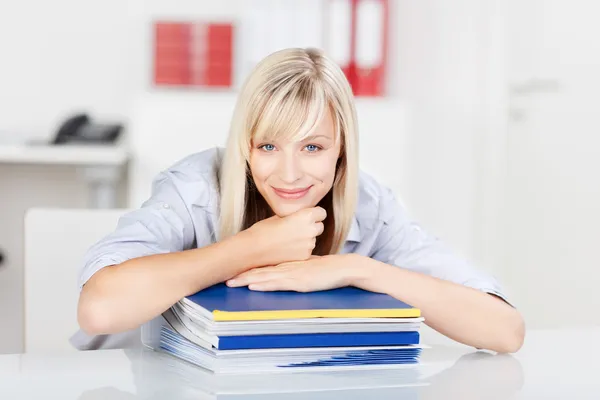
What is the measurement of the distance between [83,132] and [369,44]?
3.26 ft

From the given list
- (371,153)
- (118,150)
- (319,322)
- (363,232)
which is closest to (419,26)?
(371,153)

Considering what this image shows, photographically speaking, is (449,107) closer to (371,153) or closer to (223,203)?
(371,153)

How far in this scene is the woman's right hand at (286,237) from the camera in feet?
3.77

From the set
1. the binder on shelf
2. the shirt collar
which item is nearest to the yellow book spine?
the shirt collar

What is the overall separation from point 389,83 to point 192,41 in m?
0.87

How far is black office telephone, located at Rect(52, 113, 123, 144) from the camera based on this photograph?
2938mm

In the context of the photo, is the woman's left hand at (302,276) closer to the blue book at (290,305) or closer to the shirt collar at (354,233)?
the blue book at (290,305)

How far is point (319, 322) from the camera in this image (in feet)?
2.99

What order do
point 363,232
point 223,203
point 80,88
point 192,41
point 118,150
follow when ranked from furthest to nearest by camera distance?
1. point 80,88
2. point 192,41
3. point 118,150
4. point 363,232
5. point 223,203

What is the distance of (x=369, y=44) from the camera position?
2947mm

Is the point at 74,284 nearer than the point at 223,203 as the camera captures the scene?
No

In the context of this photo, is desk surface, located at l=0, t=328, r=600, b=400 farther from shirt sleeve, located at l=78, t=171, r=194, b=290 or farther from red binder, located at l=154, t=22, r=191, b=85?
red binder, located at l=154, t=22, r=191, b=85

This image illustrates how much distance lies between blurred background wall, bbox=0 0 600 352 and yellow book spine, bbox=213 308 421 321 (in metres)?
1.96

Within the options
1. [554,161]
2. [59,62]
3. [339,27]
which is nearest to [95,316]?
[339,27]
